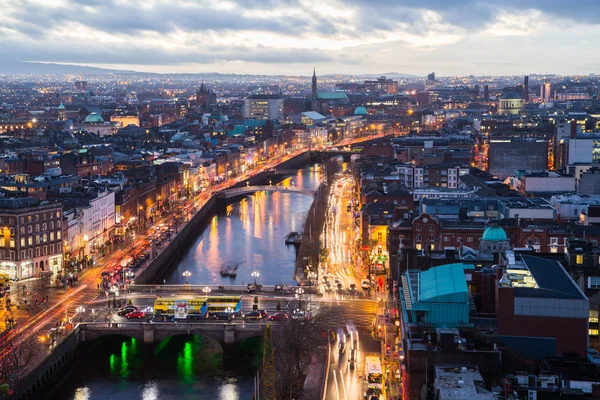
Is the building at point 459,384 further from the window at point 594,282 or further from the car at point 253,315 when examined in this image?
the car at point 253,315

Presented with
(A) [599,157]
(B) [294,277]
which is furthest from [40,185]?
(A) [599,157]

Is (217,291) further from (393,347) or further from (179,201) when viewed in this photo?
(179,201)

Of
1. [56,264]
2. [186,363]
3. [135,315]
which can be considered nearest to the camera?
[186,363]

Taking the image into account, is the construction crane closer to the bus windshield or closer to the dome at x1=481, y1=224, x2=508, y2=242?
the bus windshield

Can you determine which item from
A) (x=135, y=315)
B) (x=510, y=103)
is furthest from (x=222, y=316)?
(x=510, y=103)

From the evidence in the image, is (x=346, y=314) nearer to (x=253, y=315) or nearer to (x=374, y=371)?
(x=253, y=315)


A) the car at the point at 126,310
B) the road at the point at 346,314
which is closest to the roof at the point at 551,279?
the road at the point at 346,314
